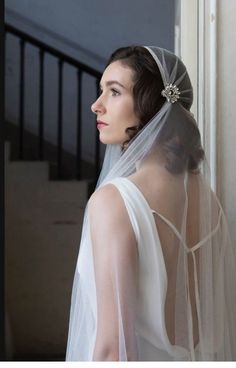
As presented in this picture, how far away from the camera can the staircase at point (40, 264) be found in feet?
13.7

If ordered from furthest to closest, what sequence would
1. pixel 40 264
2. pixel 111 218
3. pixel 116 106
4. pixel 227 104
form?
pixel 40 264
pixel 227 104
pixel 116 106
pixel 111 218

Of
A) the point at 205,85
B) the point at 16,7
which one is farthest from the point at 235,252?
the point at 16,7

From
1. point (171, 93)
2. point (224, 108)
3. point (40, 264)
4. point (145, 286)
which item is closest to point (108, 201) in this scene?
point (145, 286)

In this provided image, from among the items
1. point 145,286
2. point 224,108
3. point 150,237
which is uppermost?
point 224,108

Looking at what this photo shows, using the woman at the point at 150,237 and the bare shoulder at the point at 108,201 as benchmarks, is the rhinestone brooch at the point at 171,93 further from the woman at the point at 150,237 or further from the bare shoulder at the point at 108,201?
the bare shoulder at the point at 108,201

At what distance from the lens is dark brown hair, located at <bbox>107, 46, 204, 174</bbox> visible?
139cm

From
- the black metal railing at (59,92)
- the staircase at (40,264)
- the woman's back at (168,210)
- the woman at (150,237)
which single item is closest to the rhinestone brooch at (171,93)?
the woman at (150,237)

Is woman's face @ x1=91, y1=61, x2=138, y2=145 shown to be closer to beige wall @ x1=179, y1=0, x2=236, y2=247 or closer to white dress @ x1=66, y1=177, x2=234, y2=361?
white dress @ x1=66, y1=177, x2=234, y2=361

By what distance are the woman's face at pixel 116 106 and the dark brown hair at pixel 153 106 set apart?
0.4 inches

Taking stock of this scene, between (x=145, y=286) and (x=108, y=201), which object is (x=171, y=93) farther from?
(x=145, y=286)

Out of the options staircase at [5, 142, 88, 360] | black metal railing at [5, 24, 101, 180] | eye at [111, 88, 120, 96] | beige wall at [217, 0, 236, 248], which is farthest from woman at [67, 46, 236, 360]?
black metal railing at [5, 24, 101, 180]

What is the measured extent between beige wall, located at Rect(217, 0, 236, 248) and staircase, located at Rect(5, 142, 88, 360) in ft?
8.07

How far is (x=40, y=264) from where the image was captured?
14.1 feet

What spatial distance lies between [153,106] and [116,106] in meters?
0.08
